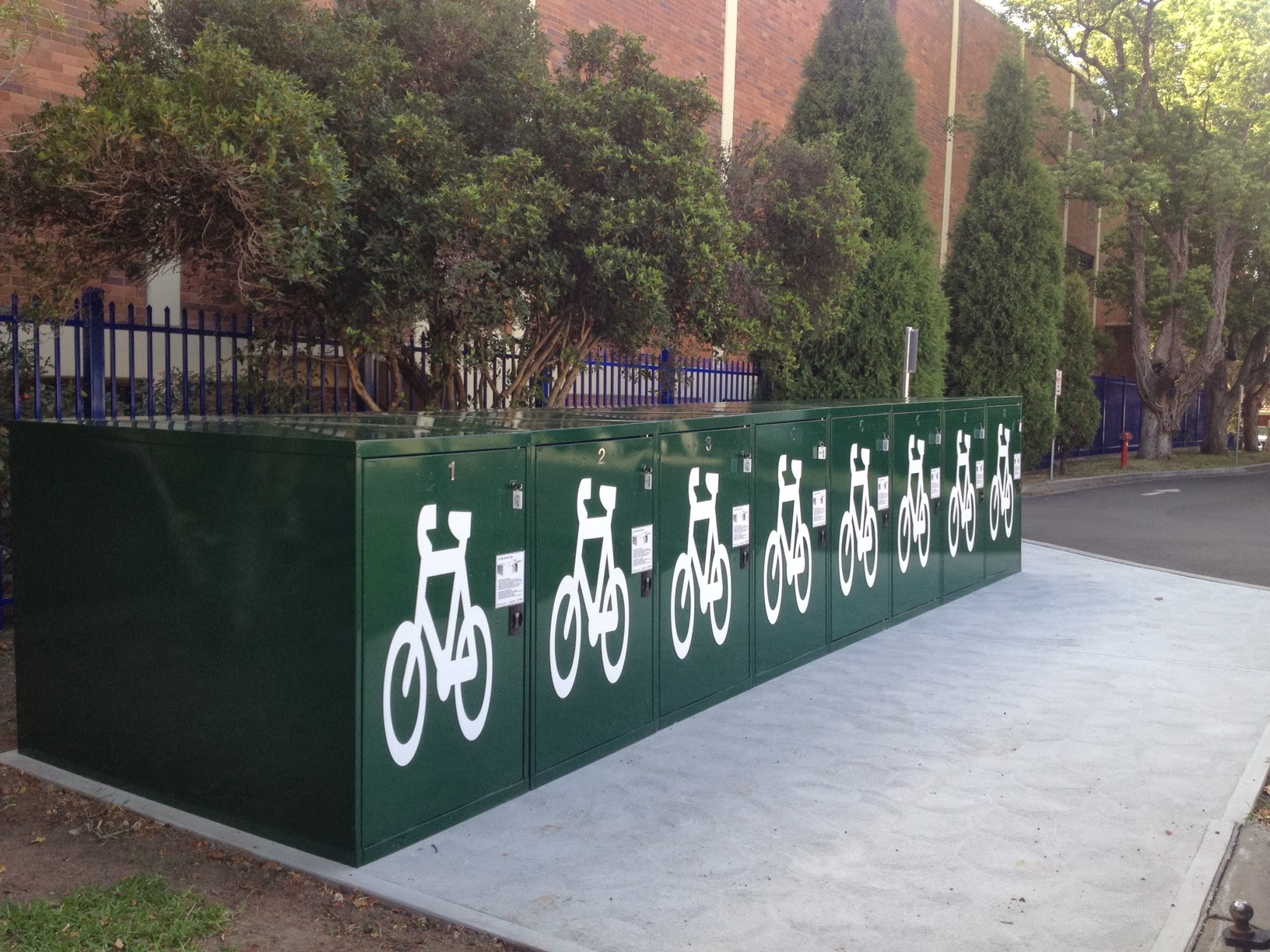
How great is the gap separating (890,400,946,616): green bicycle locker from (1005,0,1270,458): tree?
63.1 feet

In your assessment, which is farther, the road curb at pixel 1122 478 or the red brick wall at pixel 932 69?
the red brick wall at pixel 932 69

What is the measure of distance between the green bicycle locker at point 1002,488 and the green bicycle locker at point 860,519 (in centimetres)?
234

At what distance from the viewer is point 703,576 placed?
6598mm

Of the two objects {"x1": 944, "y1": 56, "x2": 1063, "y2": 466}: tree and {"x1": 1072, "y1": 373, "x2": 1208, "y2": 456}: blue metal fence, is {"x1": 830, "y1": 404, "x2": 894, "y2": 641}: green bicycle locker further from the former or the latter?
{"x1": 1072, "y1": 373, "x2": 1208, "y2": 456}: blue metal fence

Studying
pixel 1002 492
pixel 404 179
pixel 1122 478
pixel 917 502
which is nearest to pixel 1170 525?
pixel 1002 492

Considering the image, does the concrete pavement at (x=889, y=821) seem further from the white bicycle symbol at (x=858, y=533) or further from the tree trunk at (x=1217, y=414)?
the tree trunk at (x=1217, y=414)

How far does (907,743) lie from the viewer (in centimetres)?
612

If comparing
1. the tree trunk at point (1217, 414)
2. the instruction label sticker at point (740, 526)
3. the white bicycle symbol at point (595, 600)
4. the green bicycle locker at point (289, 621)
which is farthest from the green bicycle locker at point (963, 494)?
the tree trunk at point (1217, 414)

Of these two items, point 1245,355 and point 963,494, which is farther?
point 1245,355

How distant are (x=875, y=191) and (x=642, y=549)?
565 inches

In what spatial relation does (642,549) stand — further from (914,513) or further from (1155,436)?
(1155,436)

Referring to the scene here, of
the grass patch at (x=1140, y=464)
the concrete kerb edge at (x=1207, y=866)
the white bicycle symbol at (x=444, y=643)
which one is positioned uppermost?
the white bicycle symbol at (x=444, y=643)

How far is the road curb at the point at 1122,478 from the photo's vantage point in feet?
75.5

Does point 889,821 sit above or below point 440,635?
below
